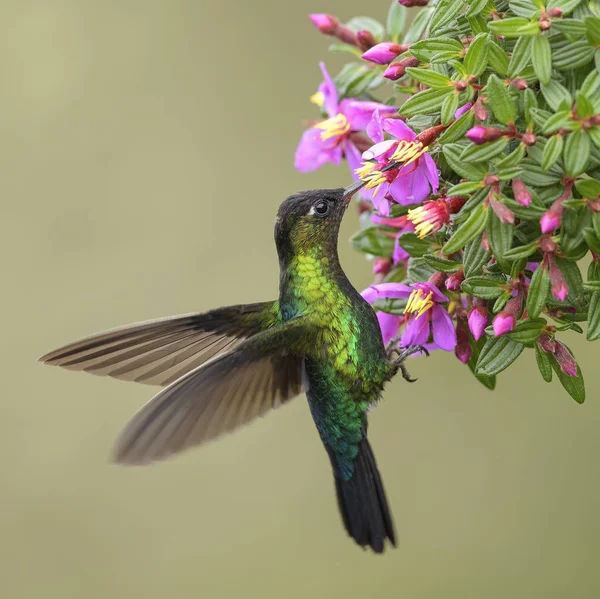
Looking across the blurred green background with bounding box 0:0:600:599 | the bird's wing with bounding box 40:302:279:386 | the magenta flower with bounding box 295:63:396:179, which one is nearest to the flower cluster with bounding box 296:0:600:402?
the magenta flower with bounding box 295:63:396:179

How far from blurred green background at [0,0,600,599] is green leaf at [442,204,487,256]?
2947 millimetres

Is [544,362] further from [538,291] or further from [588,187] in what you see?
[588,187]

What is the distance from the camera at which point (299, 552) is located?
16.8ft

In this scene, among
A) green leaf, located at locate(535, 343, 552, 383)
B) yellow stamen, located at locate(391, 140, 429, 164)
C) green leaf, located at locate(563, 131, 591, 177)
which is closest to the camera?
green leaf, located at locate(563, 131, 591, 177)

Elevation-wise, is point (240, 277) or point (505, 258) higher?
point (240, 277)

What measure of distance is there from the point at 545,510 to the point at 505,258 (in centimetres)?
324

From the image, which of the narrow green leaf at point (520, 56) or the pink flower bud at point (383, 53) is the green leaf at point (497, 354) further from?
the pink flower bud at point (383, 53)

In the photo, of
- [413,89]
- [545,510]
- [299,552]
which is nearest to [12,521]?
[299,552]

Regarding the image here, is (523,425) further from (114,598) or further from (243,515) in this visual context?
(114,598)

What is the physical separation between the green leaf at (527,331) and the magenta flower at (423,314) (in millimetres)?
204

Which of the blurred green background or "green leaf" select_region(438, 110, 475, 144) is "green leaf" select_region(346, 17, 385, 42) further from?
the blurred green background

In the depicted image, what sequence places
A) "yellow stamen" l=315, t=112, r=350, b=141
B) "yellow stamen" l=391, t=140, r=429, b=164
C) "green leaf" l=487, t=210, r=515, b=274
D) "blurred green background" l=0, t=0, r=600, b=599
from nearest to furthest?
1. "green leaf" l=487, t=210, r=515, b=274
2. "yellow stamen" l=391, t=140, r=429, b=164
3. "yellow stamen" l=315, t=112, r=350, b=141
4. "blurred green background" l=0, t=0, r=600, b=599

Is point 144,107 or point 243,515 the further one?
point 144,107

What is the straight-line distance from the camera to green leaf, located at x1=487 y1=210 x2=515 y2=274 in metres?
1.70
